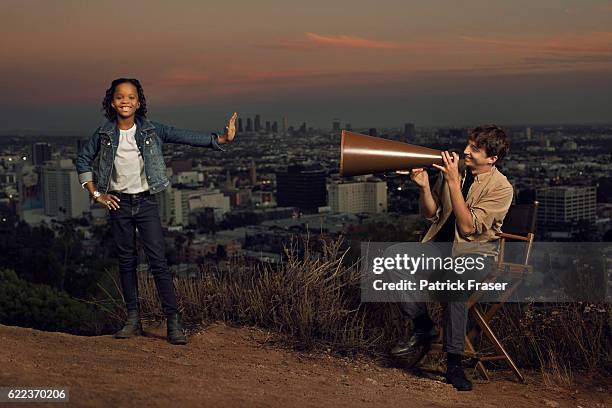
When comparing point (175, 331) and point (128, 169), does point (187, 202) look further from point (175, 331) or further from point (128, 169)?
point (128, 169)

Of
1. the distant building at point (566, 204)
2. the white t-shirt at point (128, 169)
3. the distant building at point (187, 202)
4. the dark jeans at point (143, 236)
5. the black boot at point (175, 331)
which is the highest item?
the white t-shirt at point (128, 169)

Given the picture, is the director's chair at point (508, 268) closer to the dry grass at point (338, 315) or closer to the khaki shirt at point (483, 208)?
the khaki shirt at point (483, 208)

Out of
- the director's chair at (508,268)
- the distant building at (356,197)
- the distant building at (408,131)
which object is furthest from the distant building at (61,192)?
the director's chair at (508,268)

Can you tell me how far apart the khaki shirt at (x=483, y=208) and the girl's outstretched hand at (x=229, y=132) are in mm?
1243

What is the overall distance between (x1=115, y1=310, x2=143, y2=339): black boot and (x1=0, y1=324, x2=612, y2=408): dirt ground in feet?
0.21

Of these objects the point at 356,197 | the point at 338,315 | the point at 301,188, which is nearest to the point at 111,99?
the point at 338,315

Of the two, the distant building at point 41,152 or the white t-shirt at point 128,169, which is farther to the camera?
the distant building at point 41,152

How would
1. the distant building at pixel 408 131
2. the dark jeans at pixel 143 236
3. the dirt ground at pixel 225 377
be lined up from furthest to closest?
1. the distant building at pixel 408 131
2. the dark jeans at pixel 143 236
3. the dirt ground at pixel 225 377

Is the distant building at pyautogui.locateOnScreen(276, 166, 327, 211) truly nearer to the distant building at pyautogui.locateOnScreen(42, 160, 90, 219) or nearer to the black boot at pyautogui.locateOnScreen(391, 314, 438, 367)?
the distant building at pyautogui.locateOnScreen(42, 160, 90, 219)

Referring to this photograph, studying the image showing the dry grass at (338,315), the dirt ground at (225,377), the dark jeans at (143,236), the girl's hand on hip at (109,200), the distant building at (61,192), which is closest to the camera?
the dirt ground at (225,377)

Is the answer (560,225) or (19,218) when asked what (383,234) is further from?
(19,218)

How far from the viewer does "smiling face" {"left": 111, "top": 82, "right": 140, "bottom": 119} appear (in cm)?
503

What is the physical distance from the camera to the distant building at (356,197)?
32781mm

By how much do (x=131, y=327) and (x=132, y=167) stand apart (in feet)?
3.45
